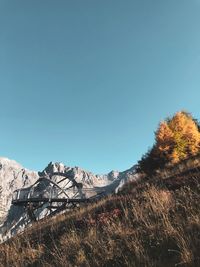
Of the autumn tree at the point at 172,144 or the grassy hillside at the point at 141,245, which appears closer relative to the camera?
the grassy hillside at the point at 141,245

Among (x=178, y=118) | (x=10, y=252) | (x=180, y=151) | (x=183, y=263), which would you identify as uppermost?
(x=178, y=118)

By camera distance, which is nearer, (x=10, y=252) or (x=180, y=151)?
(x=10, y=252)

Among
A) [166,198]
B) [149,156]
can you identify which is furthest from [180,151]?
[166,198]

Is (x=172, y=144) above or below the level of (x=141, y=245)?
above

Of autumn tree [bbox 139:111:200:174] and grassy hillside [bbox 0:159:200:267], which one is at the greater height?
autumn tree [bbox 139:111:200:174]

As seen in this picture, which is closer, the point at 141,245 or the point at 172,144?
the point at 141,245

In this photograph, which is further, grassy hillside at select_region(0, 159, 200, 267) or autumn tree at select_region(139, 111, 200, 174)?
autumn tree at select_region(139, 111, 200, 174)

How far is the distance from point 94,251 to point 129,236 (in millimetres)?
815

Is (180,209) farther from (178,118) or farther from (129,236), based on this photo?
(178,118)

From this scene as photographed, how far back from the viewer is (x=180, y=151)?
113 feet

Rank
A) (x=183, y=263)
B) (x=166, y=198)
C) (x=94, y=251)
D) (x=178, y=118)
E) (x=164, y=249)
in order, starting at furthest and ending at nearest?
(x=178, y=118) → (x=166, y=198) → (x=94, y=251) → (x=164, y=249) → (x=183, y=263)

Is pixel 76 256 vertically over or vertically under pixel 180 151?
under

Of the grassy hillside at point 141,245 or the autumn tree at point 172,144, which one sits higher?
the autumn tree at point 172,144

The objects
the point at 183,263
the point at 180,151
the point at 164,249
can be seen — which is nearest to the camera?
the point at 183,263
